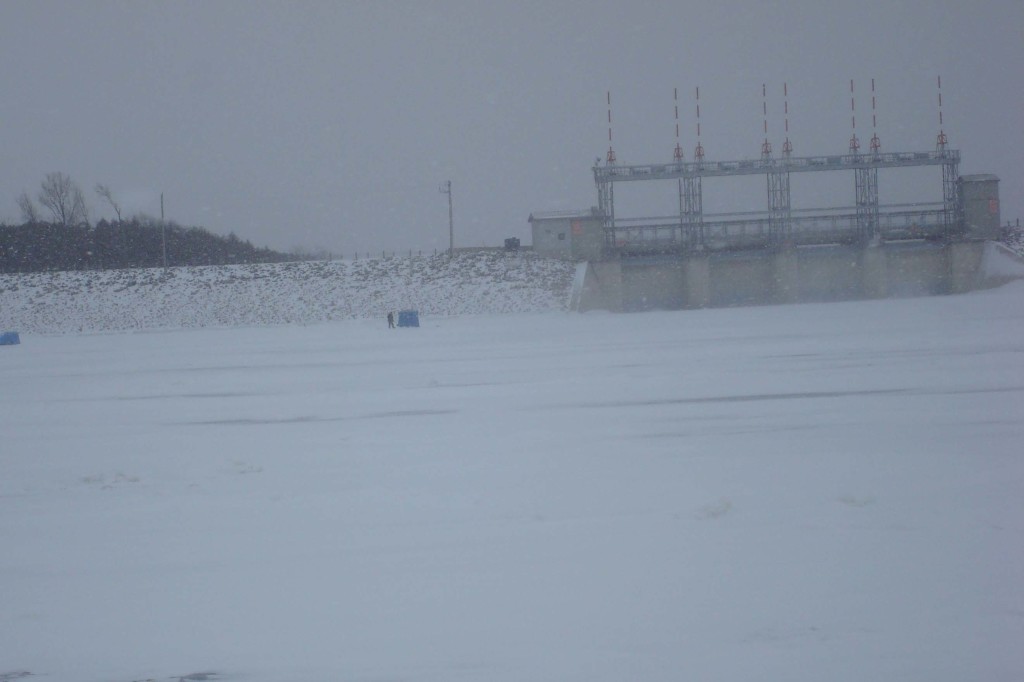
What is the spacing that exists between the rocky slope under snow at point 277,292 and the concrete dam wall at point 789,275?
161 inches

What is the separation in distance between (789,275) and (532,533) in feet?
146

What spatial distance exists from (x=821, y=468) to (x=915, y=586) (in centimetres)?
303

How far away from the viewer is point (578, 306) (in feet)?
149

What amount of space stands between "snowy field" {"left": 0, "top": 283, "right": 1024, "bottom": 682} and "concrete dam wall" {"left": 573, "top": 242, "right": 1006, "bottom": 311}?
32603 millimetres

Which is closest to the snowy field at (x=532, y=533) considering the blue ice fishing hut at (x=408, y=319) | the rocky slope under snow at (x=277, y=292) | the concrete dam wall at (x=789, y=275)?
the blue ice fishing hut at (x=408, y=319)

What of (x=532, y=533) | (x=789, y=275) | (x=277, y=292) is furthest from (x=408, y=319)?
(x=532, y=533)

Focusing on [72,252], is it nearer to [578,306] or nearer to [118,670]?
[578,306]

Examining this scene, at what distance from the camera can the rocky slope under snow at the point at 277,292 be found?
156 ft

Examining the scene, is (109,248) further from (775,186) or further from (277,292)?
(775,186)

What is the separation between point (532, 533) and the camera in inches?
262

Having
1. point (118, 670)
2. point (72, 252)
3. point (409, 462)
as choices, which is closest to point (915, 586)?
point (118, 670)

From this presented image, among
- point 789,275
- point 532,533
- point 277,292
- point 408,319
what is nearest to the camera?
point 532,533

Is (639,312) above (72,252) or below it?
below

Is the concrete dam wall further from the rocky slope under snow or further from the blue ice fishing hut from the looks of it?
the blue ice fishing hut
